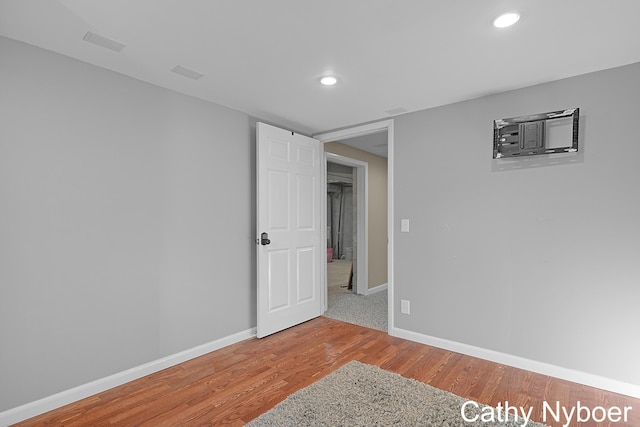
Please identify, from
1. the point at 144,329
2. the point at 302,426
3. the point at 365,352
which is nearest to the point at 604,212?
the point at 365,352

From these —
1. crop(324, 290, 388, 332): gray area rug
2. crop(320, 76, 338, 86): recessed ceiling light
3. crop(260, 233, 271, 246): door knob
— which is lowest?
crop(324, 290, 388, 332): gray area rug

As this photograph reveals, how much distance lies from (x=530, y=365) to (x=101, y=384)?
3.20m

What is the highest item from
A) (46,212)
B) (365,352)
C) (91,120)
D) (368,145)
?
(368,145)

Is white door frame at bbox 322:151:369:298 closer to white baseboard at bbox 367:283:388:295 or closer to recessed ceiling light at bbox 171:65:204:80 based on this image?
white baseboard at bbox 367:283:388:295

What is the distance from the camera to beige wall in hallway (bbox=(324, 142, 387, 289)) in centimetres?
521

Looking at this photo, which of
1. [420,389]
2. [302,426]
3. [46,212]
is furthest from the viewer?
[420,389]

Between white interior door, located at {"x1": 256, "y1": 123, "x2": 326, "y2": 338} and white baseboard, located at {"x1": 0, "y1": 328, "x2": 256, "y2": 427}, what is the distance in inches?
22.2

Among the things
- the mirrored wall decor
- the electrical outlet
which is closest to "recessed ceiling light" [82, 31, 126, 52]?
the mirrored wall decor

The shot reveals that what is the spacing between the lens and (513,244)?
8.84 feet

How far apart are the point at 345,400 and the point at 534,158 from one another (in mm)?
2312

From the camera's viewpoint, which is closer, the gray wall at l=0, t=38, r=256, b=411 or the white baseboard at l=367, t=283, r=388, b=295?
the gray wall at l=0, t=38, r=256, b=411

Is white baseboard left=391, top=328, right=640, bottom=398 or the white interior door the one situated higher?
the white interior door

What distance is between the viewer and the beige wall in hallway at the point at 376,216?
5209mm

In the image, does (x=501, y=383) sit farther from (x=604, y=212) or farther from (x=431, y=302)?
(x=604, y=212)
